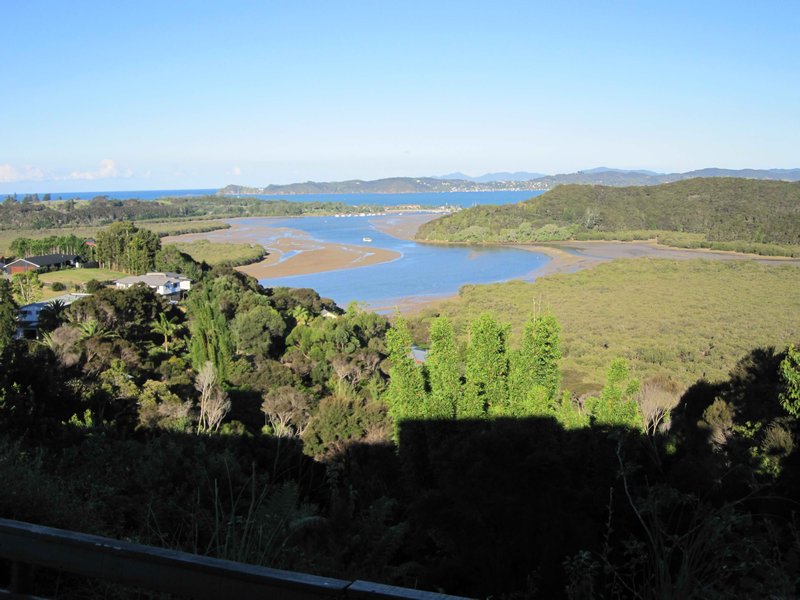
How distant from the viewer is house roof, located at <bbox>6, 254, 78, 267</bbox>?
42.4 meters

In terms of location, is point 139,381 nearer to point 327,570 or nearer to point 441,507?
point 441,507

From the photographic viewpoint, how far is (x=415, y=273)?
52750 mm

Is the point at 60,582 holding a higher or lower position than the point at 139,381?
higher

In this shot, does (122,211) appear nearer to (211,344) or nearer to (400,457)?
(211,344)

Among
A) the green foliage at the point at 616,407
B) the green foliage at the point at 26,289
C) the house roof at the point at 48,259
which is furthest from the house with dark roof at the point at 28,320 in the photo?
the green foliage at the point at 616,407

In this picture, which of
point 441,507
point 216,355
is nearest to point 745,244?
point 216,355

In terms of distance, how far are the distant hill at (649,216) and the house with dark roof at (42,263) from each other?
148 feet

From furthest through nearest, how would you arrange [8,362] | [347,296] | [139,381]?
[347,296], [139,381], [8,362]

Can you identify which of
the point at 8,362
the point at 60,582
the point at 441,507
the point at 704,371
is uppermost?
the point at 60,582

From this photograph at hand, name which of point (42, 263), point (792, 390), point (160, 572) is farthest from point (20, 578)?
point (42, 263)

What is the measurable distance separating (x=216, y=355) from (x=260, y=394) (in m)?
2.40

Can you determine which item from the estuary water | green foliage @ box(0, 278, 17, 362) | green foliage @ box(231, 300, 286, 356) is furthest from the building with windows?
green foliage @ box(0, 278, 17, 362)

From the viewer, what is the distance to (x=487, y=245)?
259 ft

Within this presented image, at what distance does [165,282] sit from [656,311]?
2560cm
